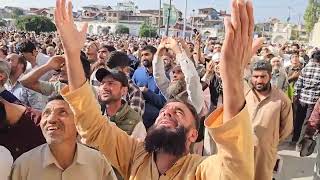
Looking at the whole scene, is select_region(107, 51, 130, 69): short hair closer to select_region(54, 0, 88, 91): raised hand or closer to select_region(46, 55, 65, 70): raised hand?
select_region(46, 55, 65, 70): raised hand

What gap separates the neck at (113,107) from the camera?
11.1 feet

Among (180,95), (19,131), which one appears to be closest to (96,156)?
(19,131)

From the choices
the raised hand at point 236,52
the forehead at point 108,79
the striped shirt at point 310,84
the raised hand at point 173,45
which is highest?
the raised hand at point 236,52

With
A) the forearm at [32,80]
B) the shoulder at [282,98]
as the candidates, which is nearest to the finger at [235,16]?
the forearm at [32,80]

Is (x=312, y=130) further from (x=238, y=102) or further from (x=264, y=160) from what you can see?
(x=238, y=102)

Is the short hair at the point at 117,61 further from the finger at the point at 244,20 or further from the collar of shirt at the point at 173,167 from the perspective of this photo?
the finger at the point at 244,20

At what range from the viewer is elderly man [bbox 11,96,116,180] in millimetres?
2291

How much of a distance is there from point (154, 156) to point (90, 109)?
39 cm

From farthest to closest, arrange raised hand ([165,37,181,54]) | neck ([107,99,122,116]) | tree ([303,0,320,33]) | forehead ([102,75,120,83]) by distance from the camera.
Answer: tree ([303,0,320,33]), raised hand ([165,37,181,54]), forehead ([102,75,120,83]), neck ([107,99,122,116])

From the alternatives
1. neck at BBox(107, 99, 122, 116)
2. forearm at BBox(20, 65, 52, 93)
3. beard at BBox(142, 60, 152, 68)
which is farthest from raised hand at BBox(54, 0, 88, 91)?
beard at BBox(142, 60, 152, 68)

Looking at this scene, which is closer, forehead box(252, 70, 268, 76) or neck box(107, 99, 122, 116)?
neck box(107, 99, 122, 116)

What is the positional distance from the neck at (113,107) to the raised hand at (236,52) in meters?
1.72

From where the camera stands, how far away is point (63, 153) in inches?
94.1

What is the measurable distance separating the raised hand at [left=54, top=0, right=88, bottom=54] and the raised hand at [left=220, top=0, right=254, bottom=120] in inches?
32.8
